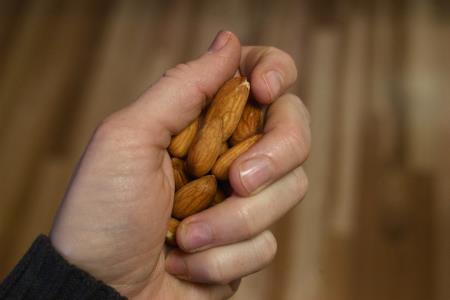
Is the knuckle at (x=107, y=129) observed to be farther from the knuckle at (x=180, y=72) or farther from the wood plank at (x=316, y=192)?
the wood plank at (x=316, y=192)

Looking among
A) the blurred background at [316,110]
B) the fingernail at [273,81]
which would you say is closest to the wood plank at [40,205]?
the blurred background at [316,110]

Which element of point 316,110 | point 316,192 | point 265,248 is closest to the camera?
point 265,248

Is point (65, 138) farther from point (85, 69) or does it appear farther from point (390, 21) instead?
point (390, 21)

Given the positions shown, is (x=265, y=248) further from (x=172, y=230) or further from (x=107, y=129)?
(x=107, y=129)

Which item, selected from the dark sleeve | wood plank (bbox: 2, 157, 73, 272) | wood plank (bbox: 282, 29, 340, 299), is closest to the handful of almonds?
the dark sleeve

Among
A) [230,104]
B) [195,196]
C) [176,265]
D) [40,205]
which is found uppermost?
[230,104]

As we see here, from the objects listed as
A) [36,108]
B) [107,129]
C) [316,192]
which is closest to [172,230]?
[107,129]
